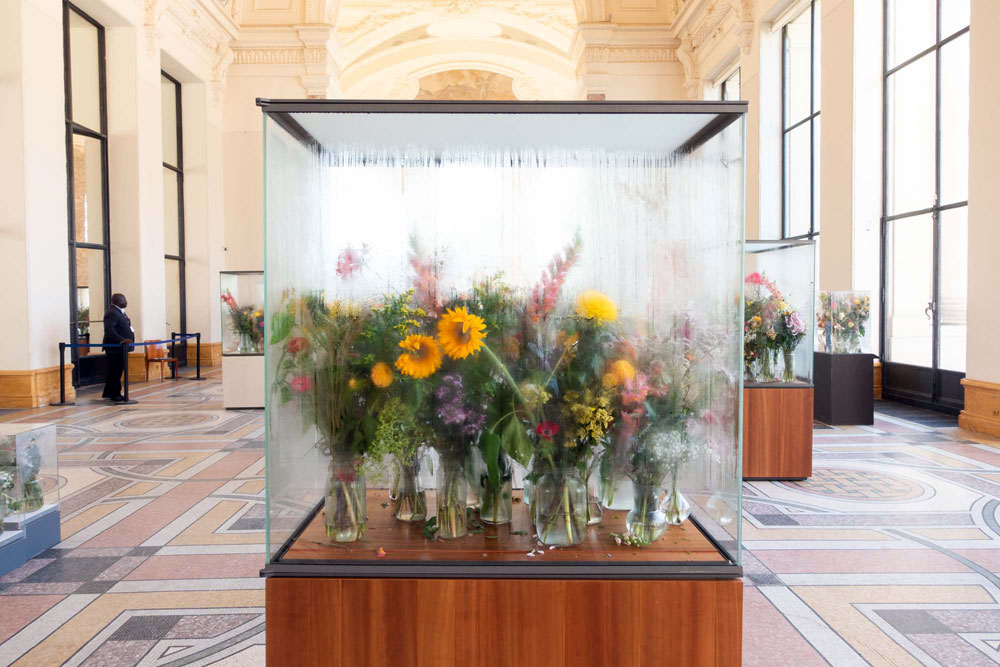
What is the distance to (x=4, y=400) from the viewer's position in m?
9.65

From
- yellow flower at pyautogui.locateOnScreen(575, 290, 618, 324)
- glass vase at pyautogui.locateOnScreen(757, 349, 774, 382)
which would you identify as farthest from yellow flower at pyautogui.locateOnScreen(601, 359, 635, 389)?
glass vase at pyautogui.locateOnScreen(757, 349, 774, 382)

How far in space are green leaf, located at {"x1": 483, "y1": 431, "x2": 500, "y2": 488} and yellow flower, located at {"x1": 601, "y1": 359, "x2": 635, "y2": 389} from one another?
0.36 metres

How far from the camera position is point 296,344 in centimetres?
199

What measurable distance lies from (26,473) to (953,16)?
10804 mm

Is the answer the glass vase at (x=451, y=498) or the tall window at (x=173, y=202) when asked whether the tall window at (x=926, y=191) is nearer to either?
the glass vase at (x=451, y=498)

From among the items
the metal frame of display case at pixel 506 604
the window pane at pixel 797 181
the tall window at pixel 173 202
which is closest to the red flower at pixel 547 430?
the metal frame of display case at pixel 506 604

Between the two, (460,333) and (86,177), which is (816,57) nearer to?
(460,333)

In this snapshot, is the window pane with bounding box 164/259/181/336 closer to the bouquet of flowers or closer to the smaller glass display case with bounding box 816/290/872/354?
the bouquet of flowers

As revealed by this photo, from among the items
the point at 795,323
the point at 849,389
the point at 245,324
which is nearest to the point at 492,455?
Answer: the point at 795,323

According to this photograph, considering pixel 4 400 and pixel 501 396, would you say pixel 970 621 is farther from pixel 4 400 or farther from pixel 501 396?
pixel 4 400

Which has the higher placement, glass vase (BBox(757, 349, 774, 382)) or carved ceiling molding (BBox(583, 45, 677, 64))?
carved ceiling molding (BBox(583, 45, 677, 64))

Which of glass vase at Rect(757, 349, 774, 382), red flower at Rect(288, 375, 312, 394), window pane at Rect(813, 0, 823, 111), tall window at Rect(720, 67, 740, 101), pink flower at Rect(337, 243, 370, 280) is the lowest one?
glass vase at Rect(757, 349, 774, 382)

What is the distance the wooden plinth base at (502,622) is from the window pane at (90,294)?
38.7 ft

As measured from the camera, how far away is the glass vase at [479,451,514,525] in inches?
80.7
